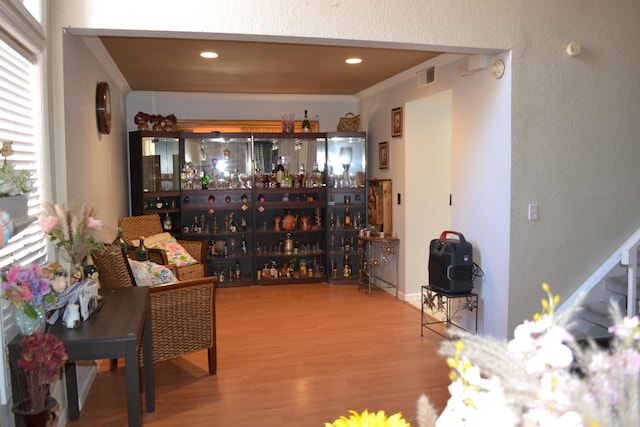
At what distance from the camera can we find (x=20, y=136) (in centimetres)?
250

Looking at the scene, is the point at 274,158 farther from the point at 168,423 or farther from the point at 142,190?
the point at 168,423

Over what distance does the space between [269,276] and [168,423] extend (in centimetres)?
384

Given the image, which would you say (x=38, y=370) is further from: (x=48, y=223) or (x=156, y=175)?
(x=156, y=175)

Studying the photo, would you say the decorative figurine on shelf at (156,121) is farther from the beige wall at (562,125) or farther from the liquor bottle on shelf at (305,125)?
the beige wall at (562,125)

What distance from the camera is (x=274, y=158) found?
22.7 feet

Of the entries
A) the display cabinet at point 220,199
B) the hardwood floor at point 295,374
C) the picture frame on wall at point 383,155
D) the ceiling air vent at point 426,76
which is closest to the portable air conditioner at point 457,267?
the hardwood floor at point 295,374

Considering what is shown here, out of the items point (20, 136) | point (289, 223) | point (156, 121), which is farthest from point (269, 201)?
point (20, 136)

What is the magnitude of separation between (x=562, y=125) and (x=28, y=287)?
139 inches

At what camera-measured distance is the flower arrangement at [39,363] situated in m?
1.99

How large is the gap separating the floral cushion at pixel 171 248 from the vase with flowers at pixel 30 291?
123 inches

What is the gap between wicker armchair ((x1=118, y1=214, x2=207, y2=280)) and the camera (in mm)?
5285

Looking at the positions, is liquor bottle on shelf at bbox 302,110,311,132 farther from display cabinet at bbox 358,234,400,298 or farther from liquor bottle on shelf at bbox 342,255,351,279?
liquor bottle on shelf at bbox 342,255,351,279

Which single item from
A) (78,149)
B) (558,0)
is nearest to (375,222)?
(558,0)

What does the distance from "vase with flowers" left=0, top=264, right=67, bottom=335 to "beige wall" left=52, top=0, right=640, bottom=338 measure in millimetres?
2544
